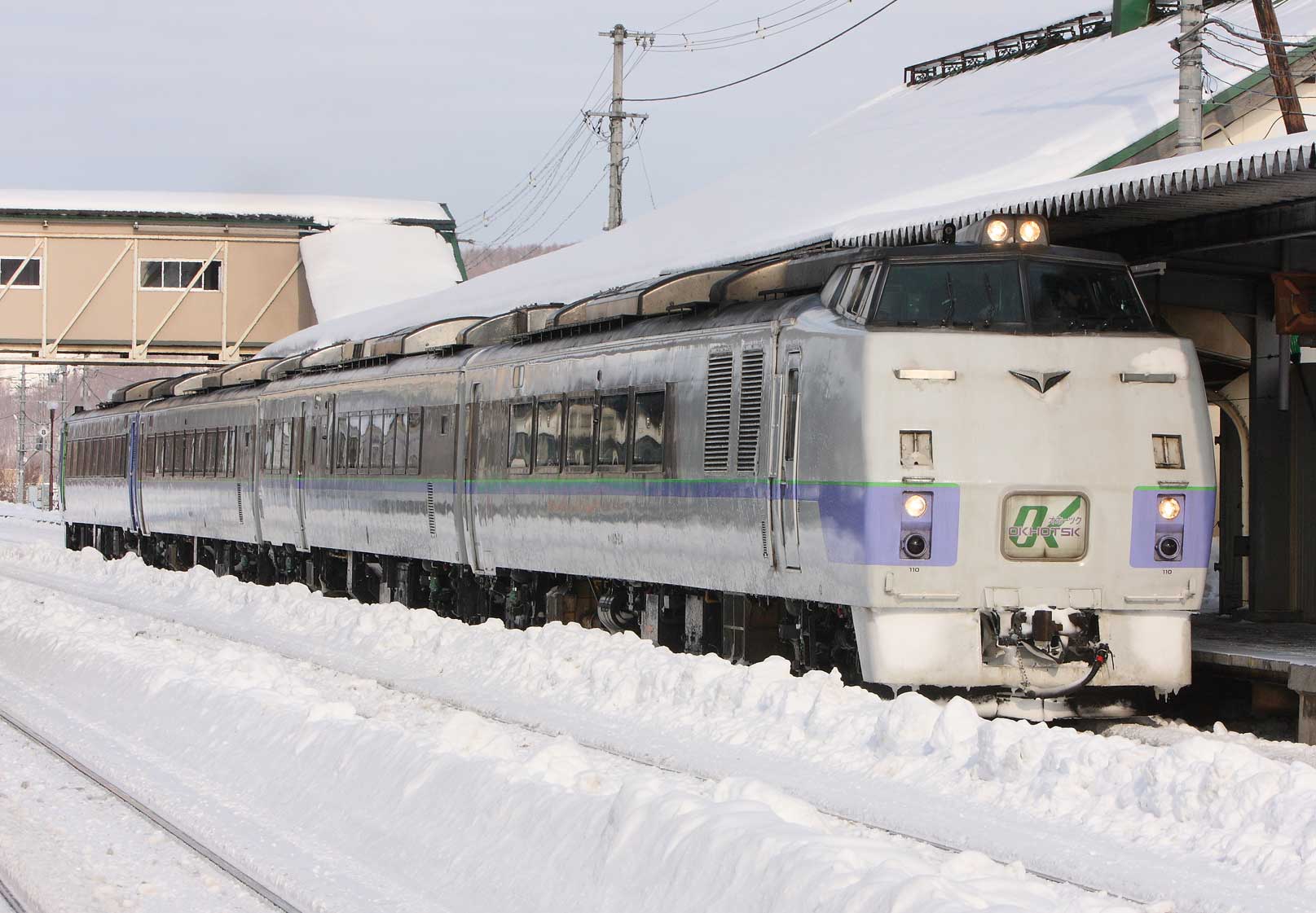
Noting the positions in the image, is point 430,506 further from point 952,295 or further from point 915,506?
point 915,506

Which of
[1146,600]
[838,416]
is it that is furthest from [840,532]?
[1146,600]

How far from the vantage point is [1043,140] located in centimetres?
2061

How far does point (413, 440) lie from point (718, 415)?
7688 mm

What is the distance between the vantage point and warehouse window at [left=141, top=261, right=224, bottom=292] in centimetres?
4788

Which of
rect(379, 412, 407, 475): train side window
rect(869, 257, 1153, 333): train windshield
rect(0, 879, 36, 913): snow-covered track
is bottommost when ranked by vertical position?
rect(0, 879, 36, 913): snow-covered track

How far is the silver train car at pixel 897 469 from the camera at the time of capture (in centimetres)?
1127

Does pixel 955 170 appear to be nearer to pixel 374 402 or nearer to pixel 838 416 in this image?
pixel 374 402

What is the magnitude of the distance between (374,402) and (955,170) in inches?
302

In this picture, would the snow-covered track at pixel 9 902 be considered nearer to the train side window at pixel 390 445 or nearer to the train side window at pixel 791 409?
the train side window at pixel 791 409

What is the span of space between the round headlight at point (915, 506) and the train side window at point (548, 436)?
5.50 m

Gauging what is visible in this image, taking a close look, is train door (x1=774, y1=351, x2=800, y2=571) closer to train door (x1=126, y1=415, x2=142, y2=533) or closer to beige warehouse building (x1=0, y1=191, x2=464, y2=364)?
train door (x1=126, y1=415, x2=142, y2=533)

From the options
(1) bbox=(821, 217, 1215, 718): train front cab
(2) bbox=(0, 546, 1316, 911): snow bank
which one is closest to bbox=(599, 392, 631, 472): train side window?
(2) bbox=(0, 546, 1316, 911): snow bank

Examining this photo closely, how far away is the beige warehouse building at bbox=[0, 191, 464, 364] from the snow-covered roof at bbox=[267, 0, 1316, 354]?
37.1 ft

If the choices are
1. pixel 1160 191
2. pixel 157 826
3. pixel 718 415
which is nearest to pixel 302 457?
pixel 718 415
